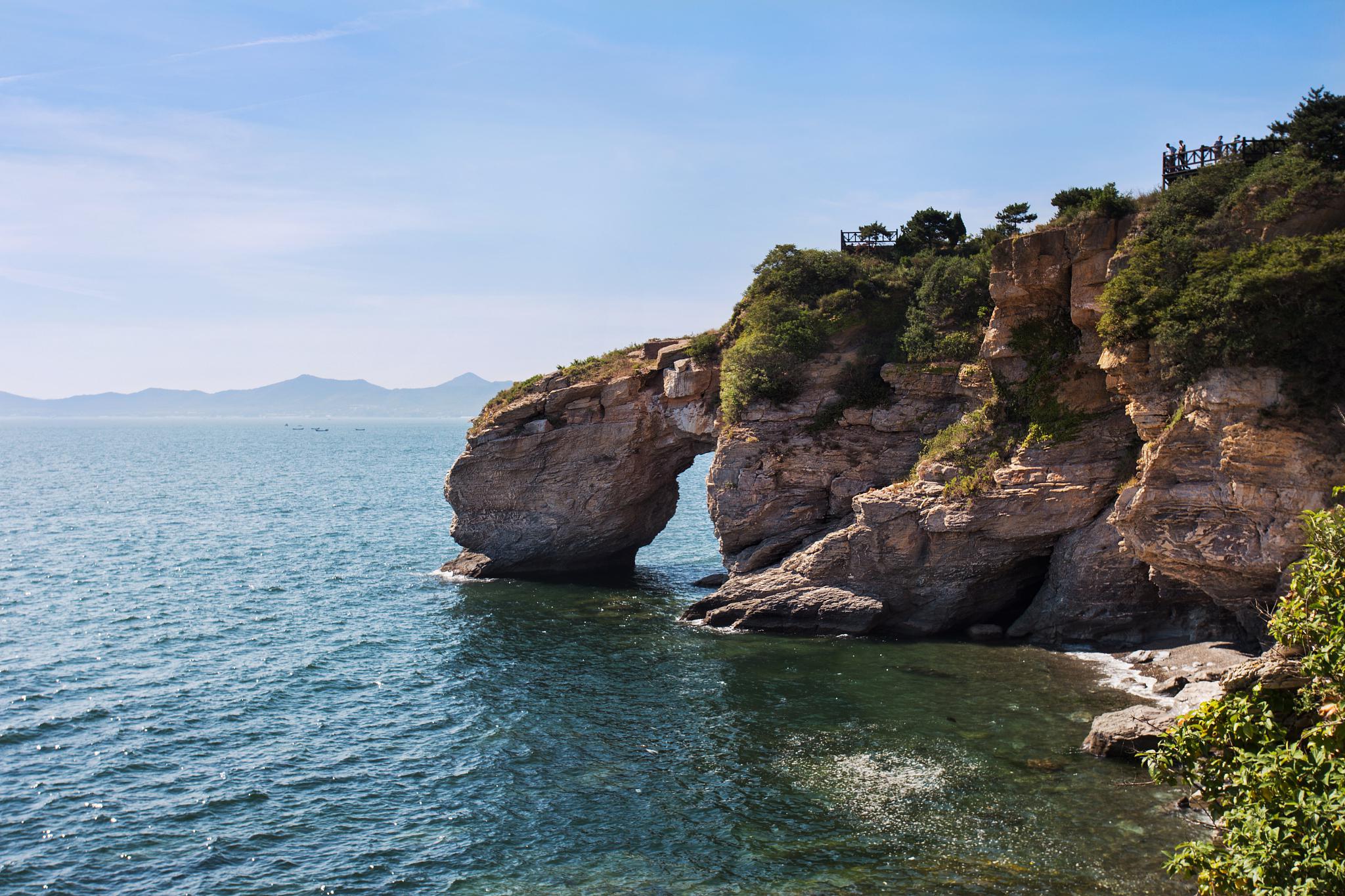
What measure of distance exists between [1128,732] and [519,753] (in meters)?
18.0

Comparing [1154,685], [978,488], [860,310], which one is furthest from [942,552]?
[860,310]

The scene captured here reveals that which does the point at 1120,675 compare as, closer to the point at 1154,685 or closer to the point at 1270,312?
the point at 1154,685

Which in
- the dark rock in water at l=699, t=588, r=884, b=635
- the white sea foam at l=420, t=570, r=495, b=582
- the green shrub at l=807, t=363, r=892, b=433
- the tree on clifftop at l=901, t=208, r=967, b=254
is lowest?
the dark rock in water at l=699, t=588, r=884, b=635

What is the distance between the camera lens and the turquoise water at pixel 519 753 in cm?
2205

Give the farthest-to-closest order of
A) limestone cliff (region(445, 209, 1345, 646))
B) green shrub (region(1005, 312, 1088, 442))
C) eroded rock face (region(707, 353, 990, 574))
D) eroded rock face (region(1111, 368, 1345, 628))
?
eroded rock face (region(707, 353, 990, 574))
green shrub (region(1005, 312, 1088, 442))
limestone cliff (region(445, 209, 1345, 646))
eroded rock face (region(1111, 368, 1345, 628))

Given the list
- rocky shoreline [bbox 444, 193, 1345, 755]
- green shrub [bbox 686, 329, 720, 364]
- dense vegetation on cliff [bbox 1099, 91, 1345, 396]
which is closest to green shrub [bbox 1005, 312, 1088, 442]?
rocky shoreline [bbox 444, 193, 1345, 755]

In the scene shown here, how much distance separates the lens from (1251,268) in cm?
2933

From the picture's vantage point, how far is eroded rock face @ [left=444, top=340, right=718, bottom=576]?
52.6m

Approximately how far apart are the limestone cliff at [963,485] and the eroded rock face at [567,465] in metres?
0.12

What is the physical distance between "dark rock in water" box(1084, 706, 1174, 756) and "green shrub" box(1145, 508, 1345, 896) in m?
7.13

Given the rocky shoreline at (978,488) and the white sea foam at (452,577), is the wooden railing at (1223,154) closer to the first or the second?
the rocky shoreline at (978,488)

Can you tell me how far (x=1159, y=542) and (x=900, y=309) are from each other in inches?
731

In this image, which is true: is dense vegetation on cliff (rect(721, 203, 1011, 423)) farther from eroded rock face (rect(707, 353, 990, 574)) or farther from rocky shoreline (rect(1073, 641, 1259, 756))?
rocky shoreline (rect(1073, 641, 1259, 756))

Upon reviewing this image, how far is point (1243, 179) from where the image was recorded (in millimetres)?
Result: 31500
